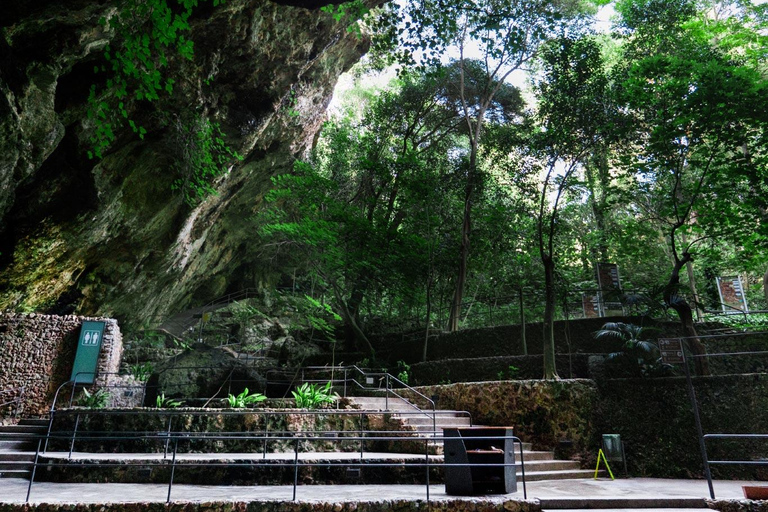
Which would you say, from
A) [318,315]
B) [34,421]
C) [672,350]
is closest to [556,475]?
[672,350]

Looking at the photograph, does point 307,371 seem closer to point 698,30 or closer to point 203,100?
point 203,100

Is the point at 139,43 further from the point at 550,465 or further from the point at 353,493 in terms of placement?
the point at 550,465

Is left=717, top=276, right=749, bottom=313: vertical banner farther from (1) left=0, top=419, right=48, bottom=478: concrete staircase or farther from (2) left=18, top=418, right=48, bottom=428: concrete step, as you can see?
(2) left=18, top=418, right=48, bottom=428: concrete step

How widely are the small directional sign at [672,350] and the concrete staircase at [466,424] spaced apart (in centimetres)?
263

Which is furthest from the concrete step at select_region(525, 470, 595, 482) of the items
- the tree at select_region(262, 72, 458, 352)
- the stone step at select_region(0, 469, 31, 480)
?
the tree at select_region(262, 72, 458, 352)

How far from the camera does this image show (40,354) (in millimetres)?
11328

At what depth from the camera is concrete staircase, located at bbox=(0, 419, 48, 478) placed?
798 cm

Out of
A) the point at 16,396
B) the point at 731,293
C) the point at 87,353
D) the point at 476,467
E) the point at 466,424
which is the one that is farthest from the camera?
the point at 731,293

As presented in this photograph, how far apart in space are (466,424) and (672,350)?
4520 mm

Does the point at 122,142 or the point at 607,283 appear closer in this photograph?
the point at 122,142

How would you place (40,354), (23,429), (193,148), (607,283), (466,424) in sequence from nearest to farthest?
(23,429)
(466,424)
(193,148)
(40,354)
(607,283)

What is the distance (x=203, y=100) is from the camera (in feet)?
37.4

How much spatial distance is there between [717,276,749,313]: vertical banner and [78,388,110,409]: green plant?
59.5 ft

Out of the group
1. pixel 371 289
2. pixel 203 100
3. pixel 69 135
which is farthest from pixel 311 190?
pixel 69 135
